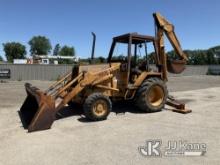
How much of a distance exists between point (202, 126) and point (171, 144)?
1884 millimetres

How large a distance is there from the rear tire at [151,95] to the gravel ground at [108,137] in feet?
0.95

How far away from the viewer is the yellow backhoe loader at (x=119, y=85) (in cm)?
795

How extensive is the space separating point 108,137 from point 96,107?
5.50 feet

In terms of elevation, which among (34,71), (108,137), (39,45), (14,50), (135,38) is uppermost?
(39,45)

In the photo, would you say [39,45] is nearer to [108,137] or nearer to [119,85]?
[119,85]

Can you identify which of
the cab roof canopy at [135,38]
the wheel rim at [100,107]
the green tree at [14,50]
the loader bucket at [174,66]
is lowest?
the wheel rim at [100,107]

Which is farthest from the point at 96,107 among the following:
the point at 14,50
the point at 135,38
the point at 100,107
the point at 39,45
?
the point at 39,45

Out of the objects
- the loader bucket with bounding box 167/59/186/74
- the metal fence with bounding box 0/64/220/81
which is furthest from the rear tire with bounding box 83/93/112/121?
the metal fence with bounding box 0/64/220/81

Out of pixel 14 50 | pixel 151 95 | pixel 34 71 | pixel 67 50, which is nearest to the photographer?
pixel 151 95

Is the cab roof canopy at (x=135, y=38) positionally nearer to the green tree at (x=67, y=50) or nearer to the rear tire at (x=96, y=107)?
the rear tire at (x=96, y=107)

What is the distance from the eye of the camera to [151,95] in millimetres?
9664

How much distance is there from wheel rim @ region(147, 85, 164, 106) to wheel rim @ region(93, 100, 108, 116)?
6.66ft

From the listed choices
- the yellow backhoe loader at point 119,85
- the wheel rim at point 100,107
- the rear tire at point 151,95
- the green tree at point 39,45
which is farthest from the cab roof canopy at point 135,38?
the green tree at point 39,45

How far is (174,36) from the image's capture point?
418 inches
